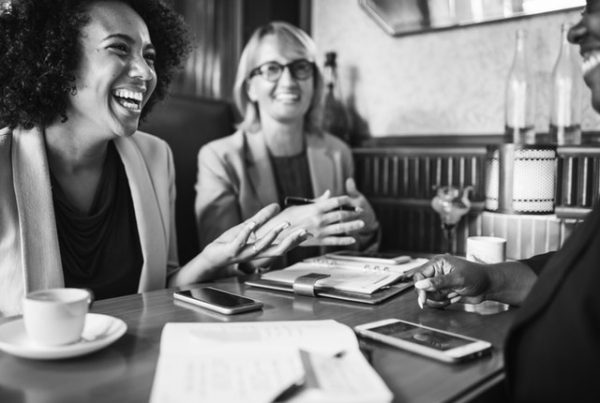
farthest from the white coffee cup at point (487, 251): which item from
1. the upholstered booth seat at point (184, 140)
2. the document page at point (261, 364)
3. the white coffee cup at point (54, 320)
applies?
the upholstered booth seat at point (184, 140)

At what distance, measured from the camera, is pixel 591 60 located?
0.79m

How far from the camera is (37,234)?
4.31ft

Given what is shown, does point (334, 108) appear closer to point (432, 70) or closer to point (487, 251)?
point (432, 70)

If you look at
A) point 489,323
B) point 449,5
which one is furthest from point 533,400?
point 449,5

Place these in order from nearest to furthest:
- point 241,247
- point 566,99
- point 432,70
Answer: point 241,247, point 566,99, point 432,70

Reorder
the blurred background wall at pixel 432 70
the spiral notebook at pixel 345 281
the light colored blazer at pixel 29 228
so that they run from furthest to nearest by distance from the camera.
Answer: the blurred background wall at pixel 432 70 < the light colored blazer at pixel 29 228 < the spiral notebook at pixel 345 281

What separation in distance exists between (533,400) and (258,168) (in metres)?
1.55

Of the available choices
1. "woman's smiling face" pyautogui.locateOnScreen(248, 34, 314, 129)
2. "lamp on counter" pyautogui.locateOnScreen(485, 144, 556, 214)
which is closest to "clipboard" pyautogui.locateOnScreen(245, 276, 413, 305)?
"lamp on counter" pyautogui.locateOnScreen(485, 144, 556, 214)

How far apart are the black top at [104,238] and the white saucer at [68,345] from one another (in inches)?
21.8

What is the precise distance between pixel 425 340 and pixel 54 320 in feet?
1.74

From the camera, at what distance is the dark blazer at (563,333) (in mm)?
666

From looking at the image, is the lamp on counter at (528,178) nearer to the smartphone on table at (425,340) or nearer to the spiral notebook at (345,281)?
the spiral notebook at (345,281)

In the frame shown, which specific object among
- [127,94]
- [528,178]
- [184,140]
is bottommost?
[528,178]

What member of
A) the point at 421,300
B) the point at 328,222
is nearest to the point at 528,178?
the point at 328,222
